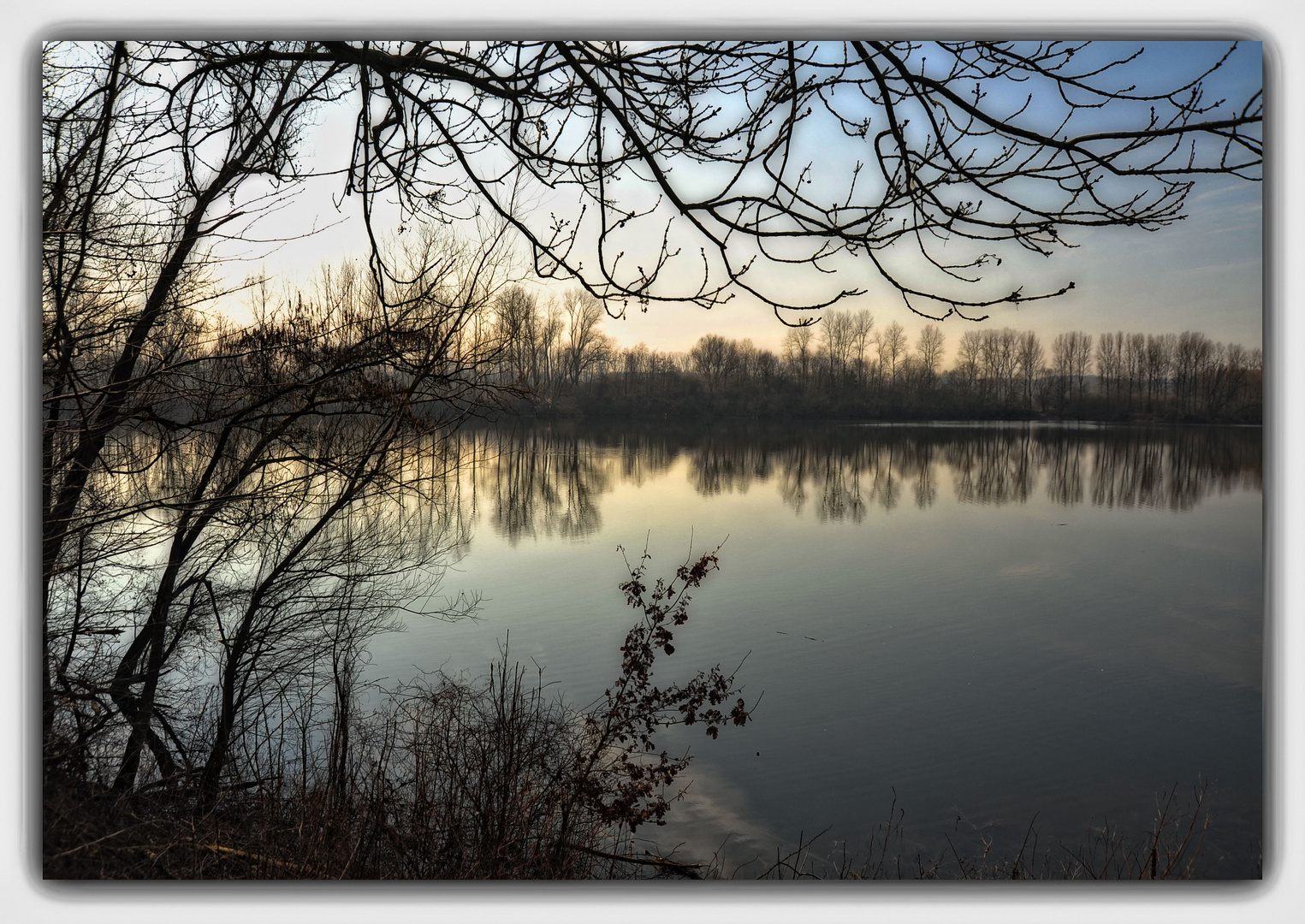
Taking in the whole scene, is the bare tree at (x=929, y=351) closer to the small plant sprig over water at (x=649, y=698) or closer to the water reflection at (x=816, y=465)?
the water reflection at (x=816, y=465)

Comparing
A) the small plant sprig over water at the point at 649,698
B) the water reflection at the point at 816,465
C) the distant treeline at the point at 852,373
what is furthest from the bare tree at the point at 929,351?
the small plant sprig over water at the point at 649,698

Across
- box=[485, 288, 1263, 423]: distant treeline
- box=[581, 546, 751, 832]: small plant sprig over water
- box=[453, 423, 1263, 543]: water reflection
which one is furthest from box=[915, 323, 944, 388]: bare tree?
box=[581, 546, 751, 832]: small plant sprig over water

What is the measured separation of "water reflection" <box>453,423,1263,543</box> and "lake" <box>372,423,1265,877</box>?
0.01m

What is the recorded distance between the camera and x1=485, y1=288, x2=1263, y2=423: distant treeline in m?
2.47

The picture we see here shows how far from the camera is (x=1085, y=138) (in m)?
1.80

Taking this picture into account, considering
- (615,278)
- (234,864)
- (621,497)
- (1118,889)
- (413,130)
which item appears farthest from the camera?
(621,497)

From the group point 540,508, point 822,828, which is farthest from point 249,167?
point 822,828

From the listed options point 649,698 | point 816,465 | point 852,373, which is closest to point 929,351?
point 852,373

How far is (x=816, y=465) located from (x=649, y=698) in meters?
1.25

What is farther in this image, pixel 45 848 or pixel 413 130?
pixel 413 130

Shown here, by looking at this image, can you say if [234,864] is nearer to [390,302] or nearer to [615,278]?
[390,302]

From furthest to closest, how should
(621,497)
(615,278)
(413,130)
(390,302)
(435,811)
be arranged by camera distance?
1. (621,497)
2. (435,811)
3. (390,302)
4. (413,130)
5. (615,278)

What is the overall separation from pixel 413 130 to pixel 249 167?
51 cm

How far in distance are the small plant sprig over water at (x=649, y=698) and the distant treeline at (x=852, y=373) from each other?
72cm
